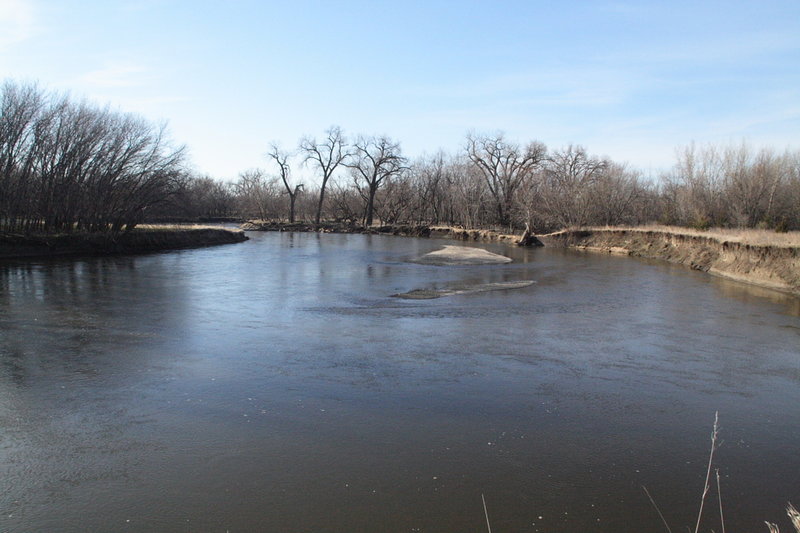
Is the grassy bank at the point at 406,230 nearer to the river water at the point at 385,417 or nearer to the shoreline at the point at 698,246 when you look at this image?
the shoreline at the point at 698,246

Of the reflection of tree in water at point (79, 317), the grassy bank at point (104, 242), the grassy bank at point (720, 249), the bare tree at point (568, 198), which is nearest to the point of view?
the reflection of tree in water at point (79, 317)

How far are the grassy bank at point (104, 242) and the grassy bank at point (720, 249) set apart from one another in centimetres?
3463

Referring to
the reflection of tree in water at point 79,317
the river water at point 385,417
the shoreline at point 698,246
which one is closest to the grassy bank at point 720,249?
the shoreline at point 698,246

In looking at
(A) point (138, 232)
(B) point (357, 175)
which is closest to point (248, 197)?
(B) point (357, 175)

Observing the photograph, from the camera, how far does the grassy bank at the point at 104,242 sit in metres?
30.2

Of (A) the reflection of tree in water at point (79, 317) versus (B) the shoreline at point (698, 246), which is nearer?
(A) the reflection of tree in water at point (79, 317)

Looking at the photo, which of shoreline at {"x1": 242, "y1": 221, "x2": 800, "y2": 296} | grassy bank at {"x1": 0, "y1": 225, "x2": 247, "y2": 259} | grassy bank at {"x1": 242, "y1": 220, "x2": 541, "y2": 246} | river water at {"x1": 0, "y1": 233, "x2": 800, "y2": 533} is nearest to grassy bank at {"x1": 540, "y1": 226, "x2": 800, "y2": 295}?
shoreline at {"x1": 242, "y1": 221, "x2": 800, "y2": 296}

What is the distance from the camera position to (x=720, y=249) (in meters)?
31.8

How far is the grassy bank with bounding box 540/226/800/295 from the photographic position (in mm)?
24719

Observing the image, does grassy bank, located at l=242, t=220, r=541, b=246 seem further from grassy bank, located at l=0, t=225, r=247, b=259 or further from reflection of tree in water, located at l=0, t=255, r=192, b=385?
reflection of tree in water, located at l=0, t=255, r=192, b=385

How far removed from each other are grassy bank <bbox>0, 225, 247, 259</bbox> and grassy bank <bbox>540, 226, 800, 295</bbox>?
114ft

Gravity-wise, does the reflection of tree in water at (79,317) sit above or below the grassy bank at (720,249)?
below

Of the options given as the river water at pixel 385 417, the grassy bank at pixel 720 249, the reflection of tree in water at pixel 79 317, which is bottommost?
the river water at pixel 385 417

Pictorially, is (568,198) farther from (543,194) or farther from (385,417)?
(385,417)
